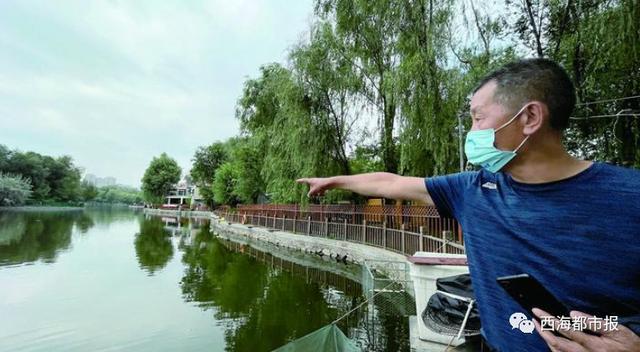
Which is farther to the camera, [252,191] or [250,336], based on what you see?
[252,191]

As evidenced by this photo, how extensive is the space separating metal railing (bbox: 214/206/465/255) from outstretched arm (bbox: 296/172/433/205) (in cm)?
563

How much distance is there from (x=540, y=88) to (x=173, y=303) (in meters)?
9.08

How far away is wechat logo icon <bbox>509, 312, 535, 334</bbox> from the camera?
0.83 m

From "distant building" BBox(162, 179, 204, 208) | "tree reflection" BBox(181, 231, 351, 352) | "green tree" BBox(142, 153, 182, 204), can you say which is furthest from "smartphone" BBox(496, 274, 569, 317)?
"distant building" BBox(162, 179, 204, 208)

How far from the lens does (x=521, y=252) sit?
0.84 metres

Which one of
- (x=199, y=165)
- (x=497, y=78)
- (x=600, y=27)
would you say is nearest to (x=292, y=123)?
(x=600, y=27)

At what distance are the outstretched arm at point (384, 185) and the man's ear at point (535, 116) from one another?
1.15 feet

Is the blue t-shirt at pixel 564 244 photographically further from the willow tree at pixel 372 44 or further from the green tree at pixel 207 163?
the green tree at pixel 207 163

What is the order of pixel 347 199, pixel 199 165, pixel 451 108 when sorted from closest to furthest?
1. pixel 451 108
2. pixel 347 199
3. pixel 199 165

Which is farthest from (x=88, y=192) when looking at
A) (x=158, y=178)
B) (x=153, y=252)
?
(x=153, y=252)

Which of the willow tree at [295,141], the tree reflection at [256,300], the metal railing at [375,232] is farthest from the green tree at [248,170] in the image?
the tree reflection at [256,300]

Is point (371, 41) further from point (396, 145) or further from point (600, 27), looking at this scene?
point (600, 27)

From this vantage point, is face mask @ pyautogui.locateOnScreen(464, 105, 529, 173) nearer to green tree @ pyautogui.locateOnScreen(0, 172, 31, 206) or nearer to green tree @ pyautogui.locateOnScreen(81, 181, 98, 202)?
green tree @ pyautogui.locateOnScreen(0, 172, 31, 206)

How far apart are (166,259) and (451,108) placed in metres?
12.5
